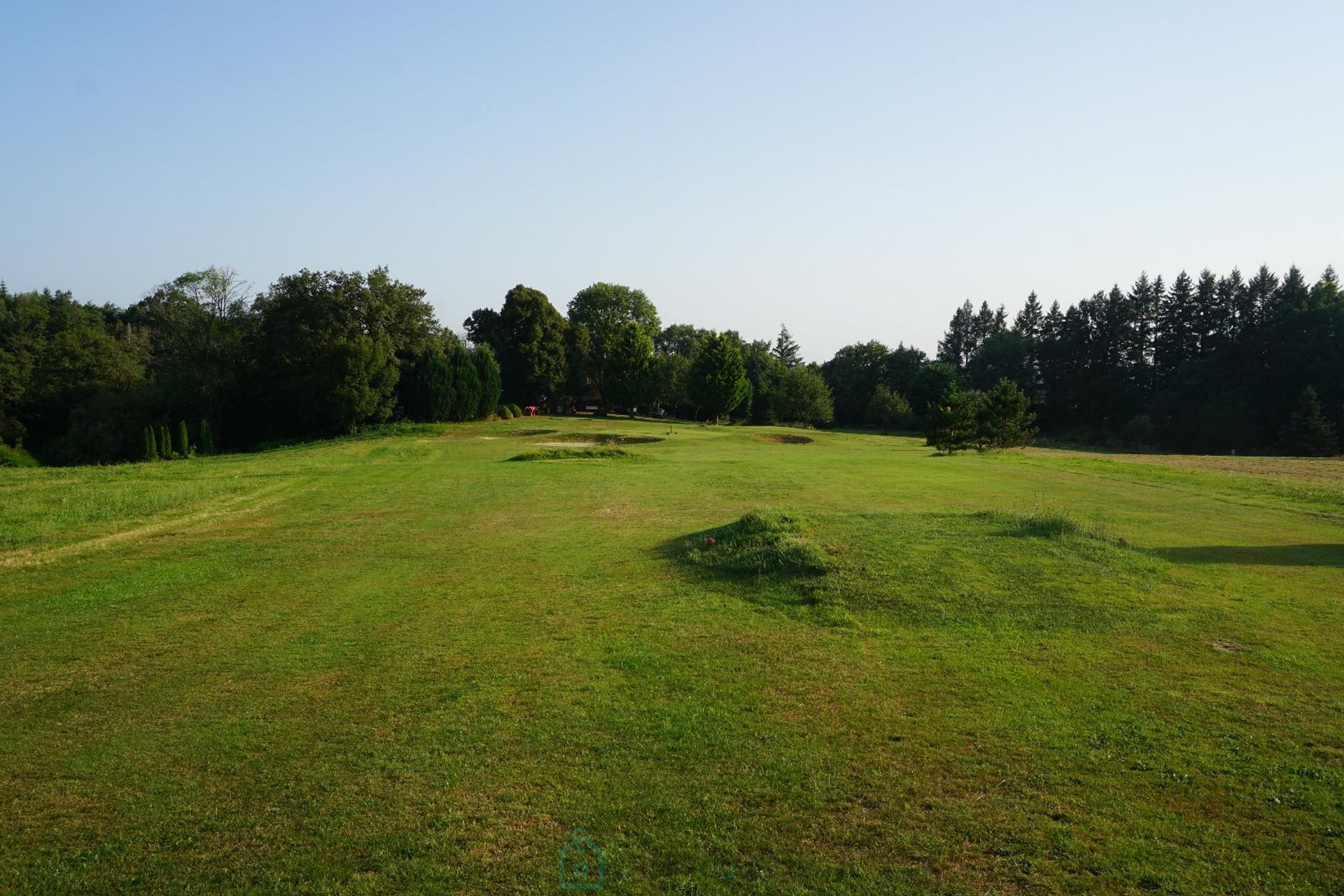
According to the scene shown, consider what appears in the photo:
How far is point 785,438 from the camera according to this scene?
179 ft

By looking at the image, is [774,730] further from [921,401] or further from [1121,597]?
[921,401]

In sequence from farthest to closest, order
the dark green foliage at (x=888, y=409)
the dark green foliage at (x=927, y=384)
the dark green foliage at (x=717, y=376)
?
1. the dark green foliage at (x=927, y=384)
2. the dark green foliage at (x=888, y=409)
3. the dark green foliage at (x=717, y=376)

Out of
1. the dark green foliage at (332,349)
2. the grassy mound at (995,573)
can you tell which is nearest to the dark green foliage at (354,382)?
the dark green foliage at (332,349)

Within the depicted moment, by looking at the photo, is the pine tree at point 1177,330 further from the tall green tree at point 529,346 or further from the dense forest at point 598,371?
the tall green tree at point 529,346

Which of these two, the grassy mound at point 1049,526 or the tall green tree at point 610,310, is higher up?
the tall green tree at point 610,310

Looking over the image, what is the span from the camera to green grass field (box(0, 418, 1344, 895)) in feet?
15.9

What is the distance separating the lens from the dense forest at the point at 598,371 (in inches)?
1988

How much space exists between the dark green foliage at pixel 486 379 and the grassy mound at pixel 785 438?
23.6m

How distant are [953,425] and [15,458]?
181ft

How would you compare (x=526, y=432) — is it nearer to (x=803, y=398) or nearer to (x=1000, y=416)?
(x=1000, y=416)

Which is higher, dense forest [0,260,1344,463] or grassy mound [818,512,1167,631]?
dense forest [0,260,1344,463]

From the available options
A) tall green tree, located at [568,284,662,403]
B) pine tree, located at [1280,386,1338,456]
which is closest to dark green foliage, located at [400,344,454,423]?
tall green tree, located at [568,284,662,403]

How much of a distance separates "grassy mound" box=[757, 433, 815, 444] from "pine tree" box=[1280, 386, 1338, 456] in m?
45.4

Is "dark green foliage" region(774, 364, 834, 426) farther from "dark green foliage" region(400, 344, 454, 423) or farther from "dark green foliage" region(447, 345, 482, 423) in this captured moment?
"dark green foliage" region(400, 344, 454, 423)
